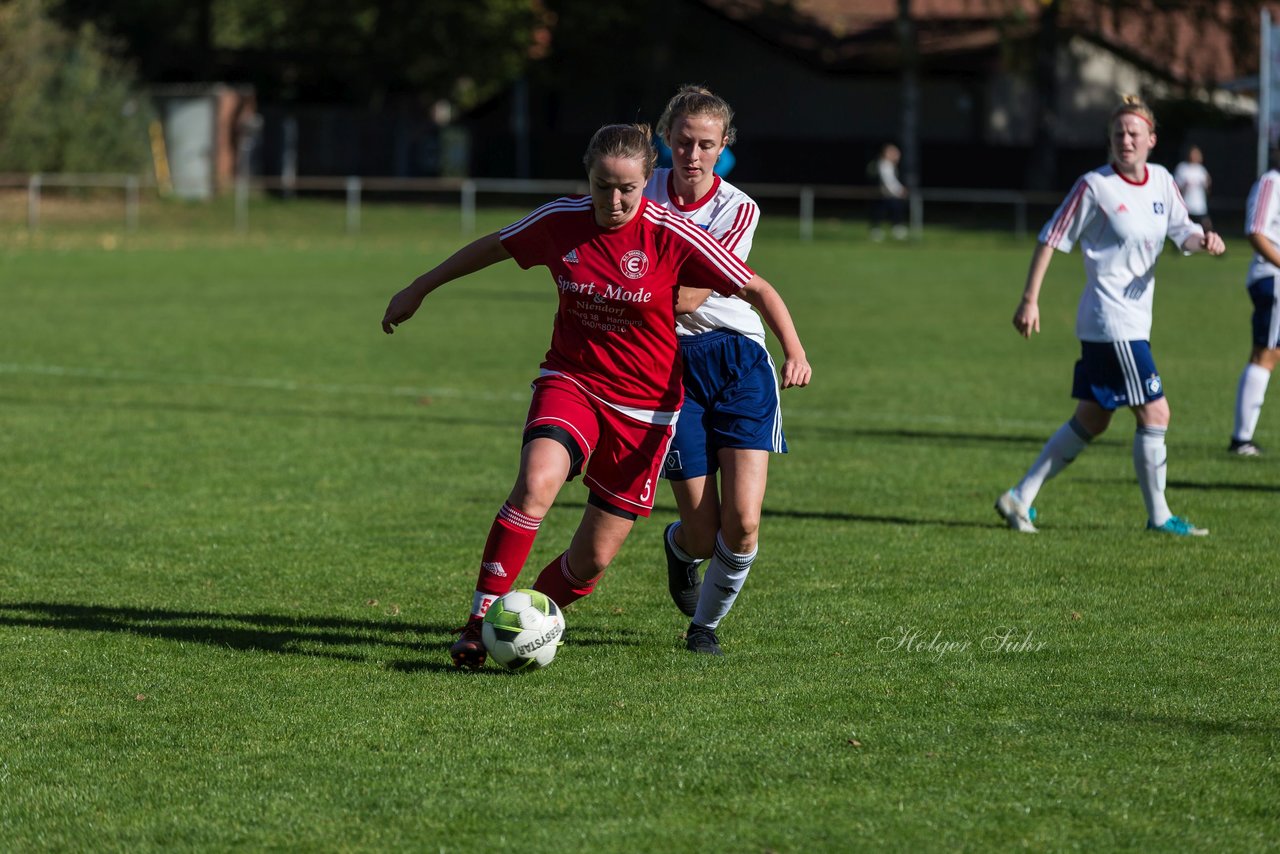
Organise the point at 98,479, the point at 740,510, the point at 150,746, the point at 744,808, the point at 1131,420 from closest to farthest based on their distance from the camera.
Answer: the point at 744,808 → the point at 150,746 → the point at 740,510 → the point at 98,479 → the point at 1131,420

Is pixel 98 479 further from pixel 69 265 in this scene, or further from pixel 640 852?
pixel 69 265

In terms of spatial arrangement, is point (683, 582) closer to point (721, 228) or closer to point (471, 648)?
point (471, 648)

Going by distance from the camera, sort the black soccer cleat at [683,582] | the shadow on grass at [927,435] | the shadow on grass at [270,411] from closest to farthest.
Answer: the black soccer cleat at [683,582]
the shadow on grass at [927,435]
the shadow on grass at [270,411]

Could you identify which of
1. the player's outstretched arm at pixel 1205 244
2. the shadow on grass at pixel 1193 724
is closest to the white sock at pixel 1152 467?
the player's outstretched arm at pixel 1205 244

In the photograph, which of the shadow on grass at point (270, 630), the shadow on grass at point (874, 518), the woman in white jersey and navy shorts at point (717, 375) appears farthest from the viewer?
the shadow on grass at point (874, 518)

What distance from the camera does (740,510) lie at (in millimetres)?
5859

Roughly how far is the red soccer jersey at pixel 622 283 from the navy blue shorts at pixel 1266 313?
20.7ft

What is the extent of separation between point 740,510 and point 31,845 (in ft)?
8.56

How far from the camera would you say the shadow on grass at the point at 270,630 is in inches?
242

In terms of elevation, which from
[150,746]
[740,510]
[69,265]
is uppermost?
[740,510]

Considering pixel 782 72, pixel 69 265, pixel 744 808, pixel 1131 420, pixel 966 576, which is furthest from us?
pixel 782 72

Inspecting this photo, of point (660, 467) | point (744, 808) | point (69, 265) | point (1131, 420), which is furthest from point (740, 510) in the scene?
point (69, 265)

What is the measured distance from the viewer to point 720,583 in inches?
238

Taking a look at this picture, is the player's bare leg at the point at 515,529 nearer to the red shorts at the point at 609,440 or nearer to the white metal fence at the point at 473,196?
the red shorts at the point at 609,440
